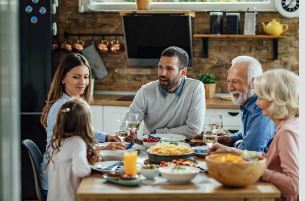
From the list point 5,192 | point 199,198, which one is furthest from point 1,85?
point 199,198

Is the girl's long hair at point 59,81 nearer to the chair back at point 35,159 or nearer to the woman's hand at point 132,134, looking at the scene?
the chair back at point 35,159

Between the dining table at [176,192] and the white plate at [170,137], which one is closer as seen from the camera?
the dining table at [176,192]

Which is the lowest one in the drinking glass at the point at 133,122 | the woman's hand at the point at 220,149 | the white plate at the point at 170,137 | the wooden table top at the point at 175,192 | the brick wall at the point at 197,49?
the wooden table top at the point at 175,192

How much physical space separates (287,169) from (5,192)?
67.4 inches

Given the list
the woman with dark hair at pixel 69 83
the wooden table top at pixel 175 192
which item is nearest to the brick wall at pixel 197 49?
the woman with dark hair at pixel 69 83

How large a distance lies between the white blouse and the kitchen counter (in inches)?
96.0

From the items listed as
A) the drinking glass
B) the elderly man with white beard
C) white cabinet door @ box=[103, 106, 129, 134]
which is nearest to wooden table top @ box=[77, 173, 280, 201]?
the elderly man with white beard

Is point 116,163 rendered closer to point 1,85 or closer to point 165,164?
point 165,164

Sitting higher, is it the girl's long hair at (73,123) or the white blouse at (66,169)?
the girl's long hair at (73,123)

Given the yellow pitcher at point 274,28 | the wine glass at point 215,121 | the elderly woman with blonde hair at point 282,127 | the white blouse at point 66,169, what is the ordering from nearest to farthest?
the elderly woman with blonde hair at point 282,127
the white blouse at point 66,169
the wine glass at point 215,121
the yellow pitcher at point 274,28

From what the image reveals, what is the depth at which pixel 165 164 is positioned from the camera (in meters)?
2.52


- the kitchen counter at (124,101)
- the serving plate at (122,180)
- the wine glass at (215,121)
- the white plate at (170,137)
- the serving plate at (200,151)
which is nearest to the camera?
the serving plate at (122,180)

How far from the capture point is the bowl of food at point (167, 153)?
2.65m

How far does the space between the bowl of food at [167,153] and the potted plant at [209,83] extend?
8.17 ft
